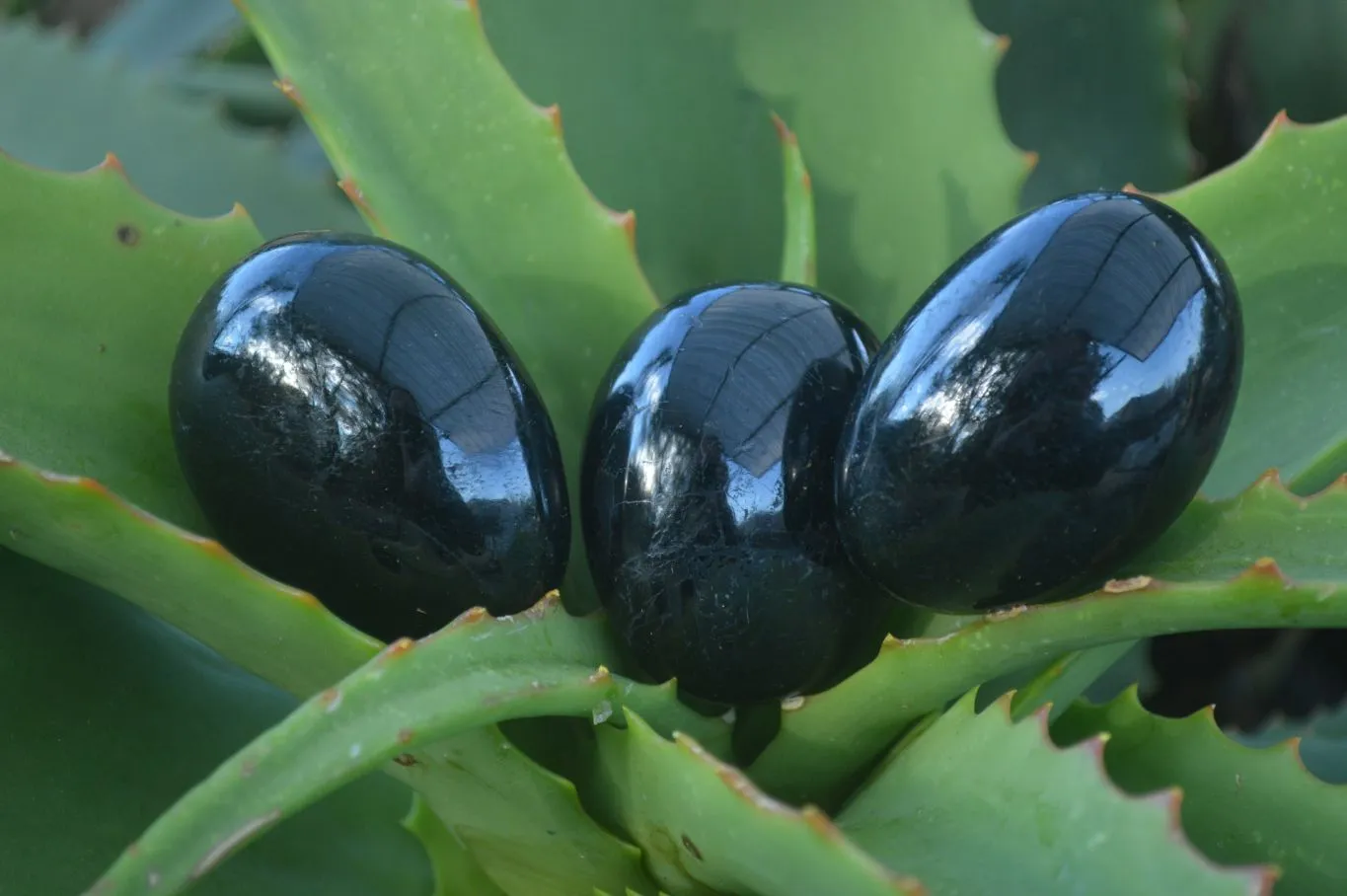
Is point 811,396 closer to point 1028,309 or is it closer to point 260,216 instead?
point 1028,309

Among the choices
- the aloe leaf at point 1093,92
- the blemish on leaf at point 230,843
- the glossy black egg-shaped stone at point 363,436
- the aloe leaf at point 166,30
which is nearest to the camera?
the blemish on leaf at point 230,843

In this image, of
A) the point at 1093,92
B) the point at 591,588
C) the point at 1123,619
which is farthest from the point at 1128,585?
the point at 1093,92

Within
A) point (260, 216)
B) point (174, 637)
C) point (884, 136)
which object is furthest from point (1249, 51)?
point (174, 637)

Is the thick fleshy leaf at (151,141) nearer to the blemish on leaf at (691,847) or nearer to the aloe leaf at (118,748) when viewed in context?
the aloe leaf at (118,748)

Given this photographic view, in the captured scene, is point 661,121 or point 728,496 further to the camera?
point 661,121

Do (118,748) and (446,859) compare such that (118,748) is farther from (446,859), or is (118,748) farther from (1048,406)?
(1048,406)

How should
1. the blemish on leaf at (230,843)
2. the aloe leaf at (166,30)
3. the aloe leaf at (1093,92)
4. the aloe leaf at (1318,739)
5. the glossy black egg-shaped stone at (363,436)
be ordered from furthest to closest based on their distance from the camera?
the aloe leaf at (166,30), the aloe leaf at (1093,92), the aloe leaf at (1318,739), the glossy black egg-shaped stone at (363,436), the blemish on leaf at (230,843)

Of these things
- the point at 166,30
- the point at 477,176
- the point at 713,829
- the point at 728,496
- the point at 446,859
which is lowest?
the point at 446,859

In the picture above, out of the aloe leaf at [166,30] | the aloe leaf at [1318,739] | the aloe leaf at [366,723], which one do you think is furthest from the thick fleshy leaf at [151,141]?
the aloe leaf at [1318,739]
